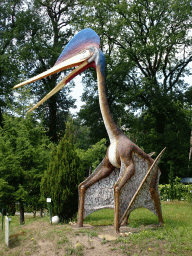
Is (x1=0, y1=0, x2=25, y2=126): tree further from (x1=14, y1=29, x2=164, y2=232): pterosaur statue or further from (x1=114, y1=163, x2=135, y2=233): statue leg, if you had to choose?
(x1=114, y1=163, x2=135, y2=233): statue leg

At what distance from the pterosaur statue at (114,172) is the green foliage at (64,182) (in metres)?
0.89

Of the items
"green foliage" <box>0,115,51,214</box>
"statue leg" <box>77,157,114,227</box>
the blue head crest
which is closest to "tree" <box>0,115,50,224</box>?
"green foliage" <box>0,115,51,214</box>

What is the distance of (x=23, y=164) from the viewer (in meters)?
9.14

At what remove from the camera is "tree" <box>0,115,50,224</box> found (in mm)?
8508

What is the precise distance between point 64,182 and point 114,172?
1.45 m

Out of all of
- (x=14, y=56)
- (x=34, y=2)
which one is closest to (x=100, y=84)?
(x=14, y=56)

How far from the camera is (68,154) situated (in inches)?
312

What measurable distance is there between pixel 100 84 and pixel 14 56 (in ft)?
44.9

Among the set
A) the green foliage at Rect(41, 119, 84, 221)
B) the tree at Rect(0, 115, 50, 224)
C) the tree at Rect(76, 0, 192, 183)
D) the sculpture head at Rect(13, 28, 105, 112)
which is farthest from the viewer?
the tree at Rect(76, 0, 192, 183)

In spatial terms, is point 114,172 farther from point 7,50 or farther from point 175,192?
point 7,50

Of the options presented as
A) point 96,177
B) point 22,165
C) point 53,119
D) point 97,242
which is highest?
point 53,119

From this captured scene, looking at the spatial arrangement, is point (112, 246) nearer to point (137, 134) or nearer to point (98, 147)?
point (98, 147)

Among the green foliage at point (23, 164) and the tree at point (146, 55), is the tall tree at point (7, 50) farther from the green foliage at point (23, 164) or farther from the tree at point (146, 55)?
the green foliage at point (23, 164)

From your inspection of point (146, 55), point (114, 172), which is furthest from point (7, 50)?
point (114, 172)
